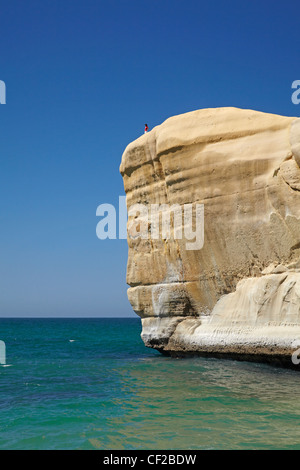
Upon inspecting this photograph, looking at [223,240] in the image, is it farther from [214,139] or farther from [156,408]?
[156,408]

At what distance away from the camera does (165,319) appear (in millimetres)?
21781

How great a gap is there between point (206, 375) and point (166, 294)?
212 inches

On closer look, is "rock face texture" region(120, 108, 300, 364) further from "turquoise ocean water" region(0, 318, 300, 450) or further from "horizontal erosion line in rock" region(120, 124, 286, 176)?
"turquoise ocean water" region(0, 318, 300, 450)

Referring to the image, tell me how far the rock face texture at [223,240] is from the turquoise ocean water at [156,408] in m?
1.56

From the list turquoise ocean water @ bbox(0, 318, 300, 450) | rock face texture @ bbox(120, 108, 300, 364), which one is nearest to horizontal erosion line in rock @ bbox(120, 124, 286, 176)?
rock face texture @ bbox(120, 108, 300, 364)

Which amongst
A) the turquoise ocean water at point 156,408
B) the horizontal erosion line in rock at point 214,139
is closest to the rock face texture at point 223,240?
the horizontal erosion line in rock at point 214,139

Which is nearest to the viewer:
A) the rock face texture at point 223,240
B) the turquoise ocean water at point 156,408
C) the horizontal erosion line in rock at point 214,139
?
the turquoise ocean water at point 156,408

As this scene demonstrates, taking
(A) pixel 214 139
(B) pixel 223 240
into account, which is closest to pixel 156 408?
(B) pixel 223 240

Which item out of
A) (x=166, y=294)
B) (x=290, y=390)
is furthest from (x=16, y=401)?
(x=166, y=294)

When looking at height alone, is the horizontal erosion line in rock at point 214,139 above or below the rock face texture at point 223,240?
above

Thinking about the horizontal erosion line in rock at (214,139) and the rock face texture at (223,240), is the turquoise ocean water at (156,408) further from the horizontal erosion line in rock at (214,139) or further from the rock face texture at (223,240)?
the horizontal erosion line in rock at (214,139)

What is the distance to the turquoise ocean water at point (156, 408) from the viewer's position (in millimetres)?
9484

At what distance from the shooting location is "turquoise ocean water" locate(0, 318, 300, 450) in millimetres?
9484
